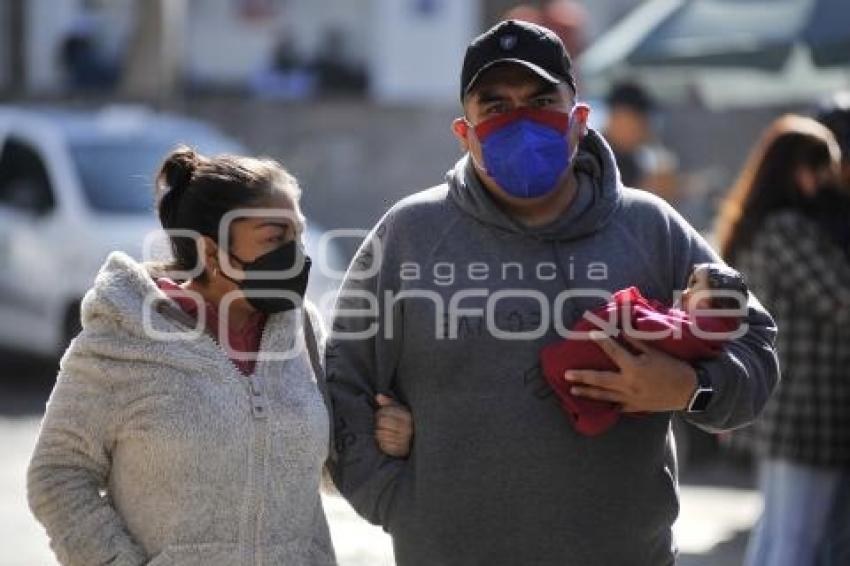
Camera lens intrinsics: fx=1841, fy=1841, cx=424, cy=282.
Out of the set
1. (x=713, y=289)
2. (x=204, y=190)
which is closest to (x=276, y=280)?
(x=204, y=190)

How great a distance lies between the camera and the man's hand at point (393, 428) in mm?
3814

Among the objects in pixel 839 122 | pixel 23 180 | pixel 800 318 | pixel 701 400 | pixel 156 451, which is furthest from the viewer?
pixel 23 180

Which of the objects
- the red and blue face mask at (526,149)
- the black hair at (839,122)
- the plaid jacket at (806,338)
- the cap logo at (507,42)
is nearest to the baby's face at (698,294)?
the red and blue face mask at (526,149)

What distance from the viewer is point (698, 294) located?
3.64 meters

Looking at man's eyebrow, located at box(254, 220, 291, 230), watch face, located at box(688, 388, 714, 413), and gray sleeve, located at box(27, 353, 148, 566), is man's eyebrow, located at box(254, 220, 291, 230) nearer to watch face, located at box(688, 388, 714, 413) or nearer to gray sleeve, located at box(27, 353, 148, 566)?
gray sleeve, located at box(27, 353, 148, 566)

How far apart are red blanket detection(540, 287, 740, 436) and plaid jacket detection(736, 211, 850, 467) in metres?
1.89

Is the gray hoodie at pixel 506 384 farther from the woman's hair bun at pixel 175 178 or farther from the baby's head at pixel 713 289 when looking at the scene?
the woman's hair bun at pixel 175 178

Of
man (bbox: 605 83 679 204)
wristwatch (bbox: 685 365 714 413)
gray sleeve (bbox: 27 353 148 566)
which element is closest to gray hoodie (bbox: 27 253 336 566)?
gray sleeve (bbox: 27 353 148 566)

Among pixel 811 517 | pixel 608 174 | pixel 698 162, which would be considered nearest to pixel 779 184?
pixel 811 517

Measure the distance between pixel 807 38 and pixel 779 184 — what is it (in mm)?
4668

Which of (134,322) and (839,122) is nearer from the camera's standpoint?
(134,322)

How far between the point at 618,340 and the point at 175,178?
0.95m

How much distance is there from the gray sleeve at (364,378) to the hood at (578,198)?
0.65ft

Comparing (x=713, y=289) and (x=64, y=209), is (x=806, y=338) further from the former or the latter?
(x=64, y=209)
